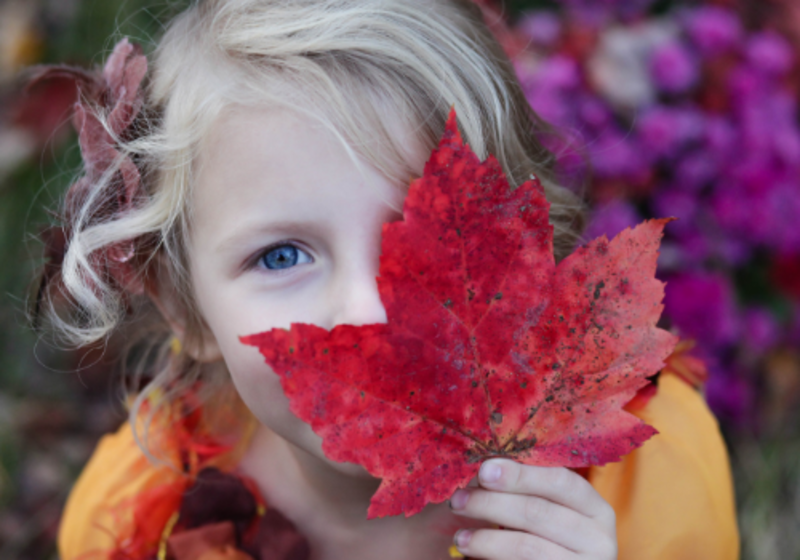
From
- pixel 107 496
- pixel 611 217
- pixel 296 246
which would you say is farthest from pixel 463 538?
pixel 611 217

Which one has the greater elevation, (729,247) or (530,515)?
(530,515)

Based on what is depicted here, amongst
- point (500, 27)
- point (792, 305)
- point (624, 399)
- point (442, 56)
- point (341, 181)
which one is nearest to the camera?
point (624, 399)

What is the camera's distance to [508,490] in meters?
0.62

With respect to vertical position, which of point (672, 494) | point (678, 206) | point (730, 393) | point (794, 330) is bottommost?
point (730, 393)

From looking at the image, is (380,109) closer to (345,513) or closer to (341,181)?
(341,181)

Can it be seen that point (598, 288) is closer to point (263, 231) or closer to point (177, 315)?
point (263, 231)

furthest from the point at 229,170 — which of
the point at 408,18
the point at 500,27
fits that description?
the point at 500,27

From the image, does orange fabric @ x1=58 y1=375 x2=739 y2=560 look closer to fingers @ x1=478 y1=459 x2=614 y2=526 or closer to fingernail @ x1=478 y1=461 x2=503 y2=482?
fingers @ x1=478 y1=459 x2=614 y2=526

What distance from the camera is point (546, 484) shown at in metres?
A: 0.64

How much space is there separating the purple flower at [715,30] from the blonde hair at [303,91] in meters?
0.84

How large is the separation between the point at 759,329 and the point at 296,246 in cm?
136

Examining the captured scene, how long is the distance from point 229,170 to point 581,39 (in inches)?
46.2

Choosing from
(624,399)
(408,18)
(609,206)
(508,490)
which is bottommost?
(609,206)

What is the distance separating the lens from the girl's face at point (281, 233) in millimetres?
697
